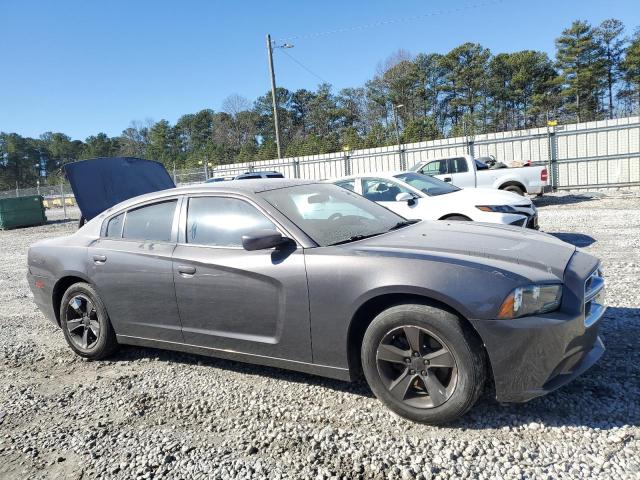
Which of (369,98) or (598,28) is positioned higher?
(598,28)

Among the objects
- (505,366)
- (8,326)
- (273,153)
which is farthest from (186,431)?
(273,153)

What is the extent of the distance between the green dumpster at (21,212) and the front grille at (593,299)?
24.0m

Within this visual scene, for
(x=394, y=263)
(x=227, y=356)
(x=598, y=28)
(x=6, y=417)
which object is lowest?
(x=6, y=417)

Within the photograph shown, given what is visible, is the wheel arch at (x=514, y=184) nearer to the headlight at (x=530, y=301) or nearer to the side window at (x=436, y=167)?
the side window at (x=436, y=167)

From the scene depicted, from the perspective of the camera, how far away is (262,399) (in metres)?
3.33

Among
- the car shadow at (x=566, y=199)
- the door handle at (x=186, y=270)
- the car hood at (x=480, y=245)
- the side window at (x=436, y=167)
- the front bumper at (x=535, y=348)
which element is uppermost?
the side window at (x=436, y=167)

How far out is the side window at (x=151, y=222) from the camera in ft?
12.9

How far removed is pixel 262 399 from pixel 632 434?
223cm

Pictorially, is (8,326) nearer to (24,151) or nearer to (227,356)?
(227,356)

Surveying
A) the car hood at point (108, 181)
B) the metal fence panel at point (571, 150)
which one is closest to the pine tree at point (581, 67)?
the metal fence panel at point (571, 150)

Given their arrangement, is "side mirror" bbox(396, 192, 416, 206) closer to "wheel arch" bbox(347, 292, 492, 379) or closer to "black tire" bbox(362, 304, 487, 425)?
"wheel arch" bbox(347, 292, 492, 379)

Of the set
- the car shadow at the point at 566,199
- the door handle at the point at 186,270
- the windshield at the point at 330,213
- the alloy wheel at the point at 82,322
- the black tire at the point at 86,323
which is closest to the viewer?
the windshield at the point at 330,213

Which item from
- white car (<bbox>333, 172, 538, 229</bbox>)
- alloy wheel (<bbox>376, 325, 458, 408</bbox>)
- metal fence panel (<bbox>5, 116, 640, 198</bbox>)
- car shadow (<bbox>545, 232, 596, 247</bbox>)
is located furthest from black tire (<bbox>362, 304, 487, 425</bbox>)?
metal fence panel (<bbox>5, 116, 640, 198</bbox>)

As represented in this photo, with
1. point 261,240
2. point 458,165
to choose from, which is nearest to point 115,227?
point 261,240
